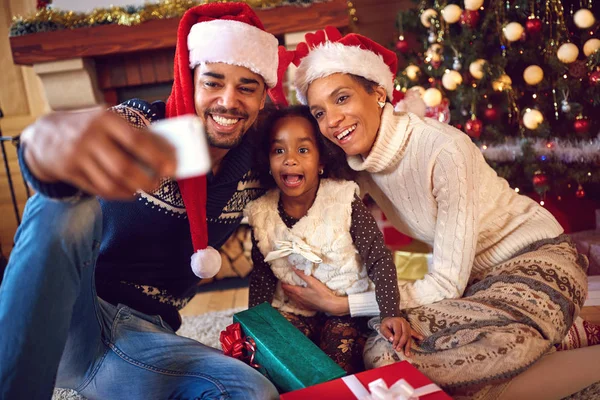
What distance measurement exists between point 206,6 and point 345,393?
1.15 metres

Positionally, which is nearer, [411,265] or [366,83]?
[366,83]

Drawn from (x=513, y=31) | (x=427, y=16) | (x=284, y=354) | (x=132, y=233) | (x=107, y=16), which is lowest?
(x=284, y=354)

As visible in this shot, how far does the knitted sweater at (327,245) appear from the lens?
1475mm

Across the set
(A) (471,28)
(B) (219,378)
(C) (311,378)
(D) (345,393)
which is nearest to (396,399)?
(D) (345,393)

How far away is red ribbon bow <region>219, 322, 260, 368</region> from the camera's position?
50.5 inches

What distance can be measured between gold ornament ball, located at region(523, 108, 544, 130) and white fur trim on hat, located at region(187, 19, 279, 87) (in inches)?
62.1

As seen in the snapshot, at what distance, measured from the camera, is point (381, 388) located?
92 centimetres

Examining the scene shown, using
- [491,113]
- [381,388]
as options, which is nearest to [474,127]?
[491,113]

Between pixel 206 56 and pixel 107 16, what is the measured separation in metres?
1.75

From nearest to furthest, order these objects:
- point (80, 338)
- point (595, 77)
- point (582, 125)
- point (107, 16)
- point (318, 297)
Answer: point (80, 338) < point (318, 297) < point (595, 77) < point (582, 125) < point (107, 16)

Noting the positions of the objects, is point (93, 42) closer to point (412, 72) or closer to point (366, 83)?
point (412, 72)

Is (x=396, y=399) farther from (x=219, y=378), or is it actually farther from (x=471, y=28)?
(x=471, y=28)

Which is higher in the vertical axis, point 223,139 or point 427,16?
point 427,16

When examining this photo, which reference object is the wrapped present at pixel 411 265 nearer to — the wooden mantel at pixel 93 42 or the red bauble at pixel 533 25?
the red bauble at pixel 533 25
